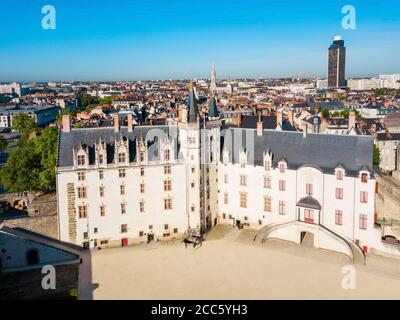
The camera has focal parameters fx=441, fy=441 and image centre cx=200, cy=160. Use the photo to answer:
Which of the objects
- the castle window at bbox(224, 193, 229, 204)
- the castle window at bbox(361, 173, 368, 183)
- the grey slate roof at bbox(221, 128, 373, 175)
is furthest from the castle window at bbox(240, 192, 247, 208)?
the castle window at bbox(361, 173, 368, 183)

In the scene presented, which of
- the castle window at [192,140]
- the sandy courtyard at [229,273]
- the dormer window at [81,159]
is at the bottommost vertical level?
the sandy courtyard at [229,273]

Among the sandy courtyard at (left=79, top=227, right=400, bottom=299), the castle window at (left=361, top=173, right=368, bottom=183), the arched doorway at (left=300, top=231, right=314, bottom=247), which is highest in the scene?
the castle window at (left=361, top=173, right=368, bottom=183)

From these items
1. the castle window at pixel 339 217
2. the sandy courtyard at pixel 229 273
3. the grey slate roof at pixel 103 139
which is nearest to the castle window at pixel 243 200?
the sandy courtyard at pixel 229 273

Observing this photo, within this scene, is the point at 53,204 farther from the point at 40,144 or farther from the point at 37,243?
the point at 40,144

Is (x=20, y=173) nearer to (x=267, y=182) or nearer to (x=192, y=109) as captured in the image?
(x=192, y=109)

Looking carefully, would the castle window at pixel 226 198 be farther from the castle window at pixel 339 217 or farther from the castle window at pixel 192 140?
the castle window at pixel 339 217

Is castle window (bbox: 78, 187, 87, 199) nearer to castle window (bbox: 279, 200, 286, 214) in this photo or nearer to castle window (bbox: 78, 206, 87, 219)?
castle window (bbox: 78, 206, 87, 219)
